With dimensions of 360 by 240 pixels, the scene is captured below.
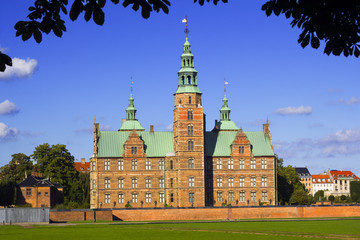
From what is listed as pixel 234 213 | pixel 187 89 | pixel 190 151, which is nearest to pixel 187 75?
pixel 187 89

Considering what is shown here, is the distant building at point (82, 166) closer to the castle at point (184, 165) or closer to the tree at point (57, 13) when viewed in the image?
the castle at point (184, 165)

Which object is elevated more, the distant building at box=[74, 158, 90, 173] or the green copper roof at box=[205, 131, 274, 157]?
the green copper roof at box=[205, 131, 274, 157]

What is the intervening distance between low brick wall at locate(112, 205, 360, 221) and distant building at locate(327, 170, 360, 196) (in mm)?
107872

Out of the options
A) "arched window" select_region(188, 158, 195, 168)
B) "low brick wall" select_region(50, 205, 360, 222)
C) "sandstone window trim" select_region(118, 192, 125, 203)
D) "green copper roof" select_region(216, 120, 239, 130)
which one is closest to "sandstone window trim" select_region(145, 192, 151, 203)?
"sandstone window trim" select_region(118, 192, 125, 203)

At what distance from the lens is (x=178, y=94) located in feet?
272

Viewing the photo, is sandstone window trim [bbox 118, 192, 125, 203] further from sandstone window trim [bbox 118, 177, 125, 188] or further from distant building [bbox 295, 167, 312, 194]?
distant building [bbox 295, 167, 312, 194]

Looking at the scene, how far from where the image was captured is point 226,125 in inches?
3625

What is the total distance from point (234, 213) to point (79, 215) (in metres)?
18.3

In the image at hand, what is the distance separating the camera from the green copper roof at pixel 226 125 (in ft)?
301

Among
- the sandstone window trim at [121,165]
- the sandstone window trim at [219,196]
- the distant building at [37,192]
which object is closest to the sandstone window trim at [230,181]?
the sandstone window trim at [219,196]

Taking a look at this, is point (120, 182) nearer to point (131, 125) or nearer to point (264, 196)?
point (131, 125)

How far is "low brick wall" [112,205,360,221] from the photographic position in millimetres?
71750

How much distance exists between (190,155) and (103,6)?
236 feet

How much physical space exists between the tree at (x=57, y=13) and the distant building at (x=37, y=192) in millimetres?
79618
